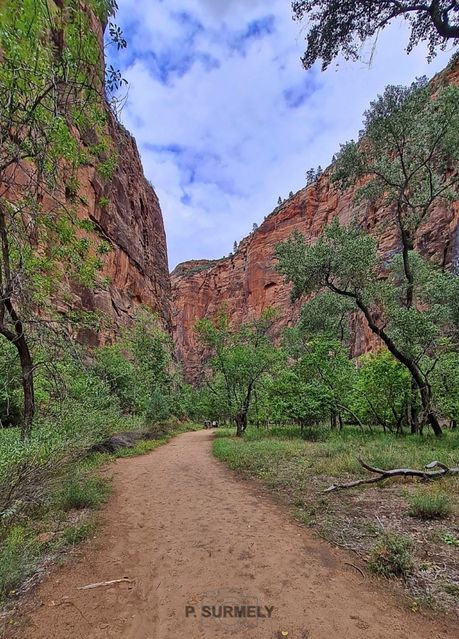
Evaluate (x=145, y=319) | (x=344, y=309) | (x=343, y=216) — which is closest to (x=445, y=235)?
(x=344, y=309)

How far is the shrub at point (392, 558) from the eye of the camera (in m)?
3.15

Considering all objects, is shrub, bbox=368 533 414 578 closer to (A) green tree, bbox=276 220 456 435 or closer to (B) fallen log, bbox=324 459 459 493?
(B) fallen log, bbox=324 459 459 493

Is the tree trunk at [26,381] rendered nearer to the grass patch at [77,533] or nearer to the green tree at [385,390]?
the grass patch at [77,533]

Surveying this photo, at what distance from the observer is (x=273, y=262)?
177ft

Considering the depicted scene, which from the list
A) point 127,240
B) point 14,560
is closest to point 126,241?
point 127,240

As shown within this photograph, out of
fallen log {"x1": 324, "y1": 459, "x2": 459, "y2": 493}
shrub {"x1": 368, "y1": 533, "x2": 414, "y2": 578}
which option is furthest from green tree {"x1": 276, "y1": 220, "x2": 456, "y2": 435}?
shrub {"x1": 368, "y1": 533, "x2": 414, "y2": 578}

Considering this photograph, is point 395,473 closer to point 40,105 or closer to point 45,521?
point 45,521

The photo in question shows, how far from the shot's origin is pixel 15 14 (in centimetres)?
295

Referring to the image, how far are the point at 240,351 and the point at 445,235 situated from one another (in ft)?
62.8

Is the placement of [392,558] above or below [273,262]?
below

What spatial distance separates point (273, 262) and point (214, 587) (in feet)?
173

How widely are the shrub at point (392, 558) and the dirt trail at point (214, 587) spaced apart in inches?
7.9

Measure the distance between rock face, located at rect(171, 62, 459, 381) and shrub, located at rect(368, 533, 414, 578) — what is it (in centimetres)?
2011

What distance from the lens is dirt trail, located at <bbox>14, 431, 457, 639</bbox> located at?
2555 mm
